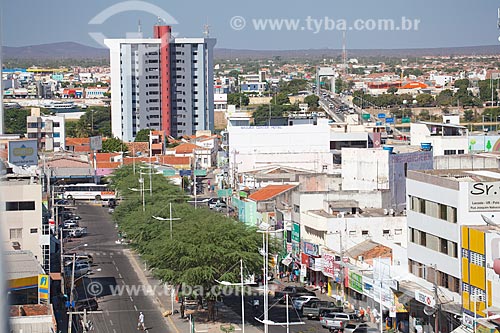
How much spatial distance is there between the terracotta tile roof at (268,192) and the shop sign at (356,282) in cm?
588

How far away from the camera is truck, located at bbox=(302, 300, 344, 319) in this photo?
11.1m

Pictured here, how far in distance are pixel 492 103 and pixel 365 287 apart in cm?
4062

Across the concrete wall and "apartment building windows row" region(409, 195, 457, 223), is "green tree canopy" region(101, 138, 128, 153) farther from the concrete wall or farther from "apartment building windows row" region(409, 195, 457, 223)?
"apartment building windows row" region(409, 195, 457, 223)

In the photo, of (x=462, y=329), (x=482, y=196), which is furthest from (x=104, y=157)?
(x=462, y=329)

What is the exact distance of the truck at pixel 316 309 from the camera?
11094mm

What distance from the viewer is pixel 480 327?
8.16 m

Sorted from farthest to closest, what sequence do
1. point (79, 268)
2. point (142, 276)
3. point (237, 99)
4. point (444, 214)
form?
point (237, 99) → point (79, 268) → point (142, 276) → point (444, 214)

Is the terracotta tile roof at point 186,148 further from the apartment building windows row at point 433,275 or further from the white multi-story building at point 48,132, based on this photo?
the apartment building windows row at point 433,275

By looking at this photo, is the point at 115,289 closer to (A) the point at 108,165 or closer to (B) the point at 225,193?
(B) the point at 225,193

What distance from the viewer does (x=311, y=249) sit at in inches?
535

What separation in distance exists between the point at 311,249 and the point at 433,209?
146 inches

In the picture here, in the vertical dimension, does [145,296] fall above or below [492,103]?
below

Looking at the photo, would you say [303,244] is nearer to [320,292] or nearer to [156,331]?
[320,292]

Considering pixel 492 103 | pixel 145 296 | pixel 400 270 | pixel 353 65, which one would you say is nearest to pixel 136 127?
pixel 492 103
